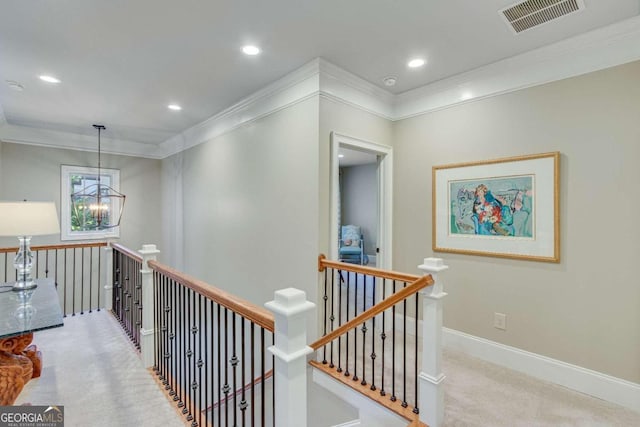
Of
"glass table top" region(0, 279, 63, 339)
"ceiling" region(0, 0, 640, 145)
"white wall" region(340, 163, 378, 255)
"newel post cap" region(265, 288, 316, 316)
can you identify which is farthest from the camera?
"white wall" region(340, 163, 378, 255)

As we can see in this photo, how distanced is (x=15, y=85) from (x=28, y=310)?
275 centimetres

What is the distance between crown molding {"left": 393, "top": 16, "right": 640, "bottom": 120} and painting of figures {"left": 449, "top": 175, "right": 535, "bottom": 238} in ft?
2.72

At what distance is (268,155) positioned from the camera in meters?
3.47

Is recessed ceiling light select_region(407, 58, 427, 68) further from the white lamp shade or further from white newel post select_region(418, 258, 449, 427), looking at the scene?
the white lamp shade

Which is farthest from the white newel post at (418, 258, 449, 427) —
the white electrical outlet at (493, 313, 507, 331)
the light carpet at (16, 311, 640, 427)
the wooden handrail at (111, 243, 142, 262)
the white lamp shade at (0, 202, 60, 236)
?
the white lamp shade at (0, 202, 60, 236)

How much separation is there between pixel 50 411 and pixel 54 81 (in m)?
3.11

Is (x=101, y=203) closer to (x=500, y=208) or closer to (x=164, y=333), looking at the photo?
(x=164, y=333)

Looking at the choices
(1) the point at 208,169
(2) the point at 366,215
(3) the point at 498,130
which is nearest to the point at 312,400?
(3) the point at 498,130

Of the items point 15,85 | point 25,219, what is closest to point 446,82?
point 25,219

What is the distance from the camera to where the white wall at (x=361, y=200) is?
8328mm

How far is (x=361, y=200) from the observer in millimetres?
8641

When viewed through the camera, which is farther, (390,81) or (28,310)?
(390,81)

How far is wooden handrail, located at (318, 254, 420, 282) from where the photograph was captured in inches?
90.4

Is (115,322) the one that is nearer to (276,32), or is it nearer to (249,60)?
(249,60)
